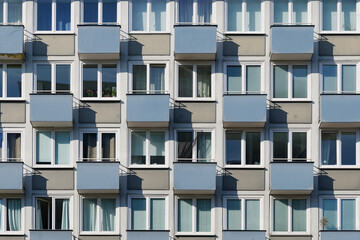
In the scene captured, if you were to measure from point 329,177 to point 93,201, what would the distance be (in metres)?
9.76

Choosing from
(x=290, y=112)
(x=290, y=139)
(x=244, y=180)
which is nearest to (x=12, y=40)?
(x=244, y=180)

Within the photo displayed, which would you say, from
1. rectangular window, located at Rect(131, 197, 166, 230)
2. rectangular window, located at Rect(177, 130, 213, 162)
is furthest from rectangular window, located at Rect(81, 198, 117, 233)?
rectangular window, located at Rect(177, 130, 213, 162)

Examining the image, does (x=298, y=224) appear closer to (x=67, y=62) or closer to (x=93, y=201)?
(x=93, y=201)

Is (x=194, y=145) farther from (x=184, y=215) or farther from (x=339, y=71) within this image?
(x=339, y=71)

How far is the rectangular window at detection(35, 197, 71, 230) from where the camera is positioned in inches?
1417

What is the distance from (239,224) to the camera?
118 feet

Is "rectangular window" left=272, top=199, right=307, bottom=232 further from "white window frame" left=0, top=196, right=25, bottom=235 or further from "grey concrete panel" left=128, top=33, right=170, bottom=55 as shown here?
"white window frame" left=0, top=196, right=25, bottom=235

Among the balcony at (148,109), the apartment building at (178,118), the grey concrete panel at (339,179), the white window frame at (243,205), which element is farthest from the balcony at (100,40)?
the grey concrete panel at (339,179)

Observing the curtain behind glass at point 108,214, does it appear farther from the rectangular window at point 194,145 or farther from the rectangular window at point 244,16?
the rectangular window at point 244,16

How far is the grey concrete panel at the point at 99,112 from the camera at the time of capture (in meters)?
36.2

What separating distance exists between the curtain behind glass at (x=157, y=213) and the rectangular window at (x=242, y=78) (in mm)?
5470

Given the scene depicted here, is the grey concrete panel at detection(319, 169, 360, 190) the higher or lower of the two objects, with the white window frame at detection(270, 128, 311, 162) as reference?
lower

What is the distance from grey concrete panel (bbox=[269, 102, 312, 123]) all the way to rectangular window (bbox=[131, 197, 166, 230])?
5795mm

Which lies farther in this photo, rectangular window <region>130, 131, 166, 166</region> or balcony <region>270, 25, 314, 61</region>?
rectangular window <region>130, 131, 166, 166</region>
